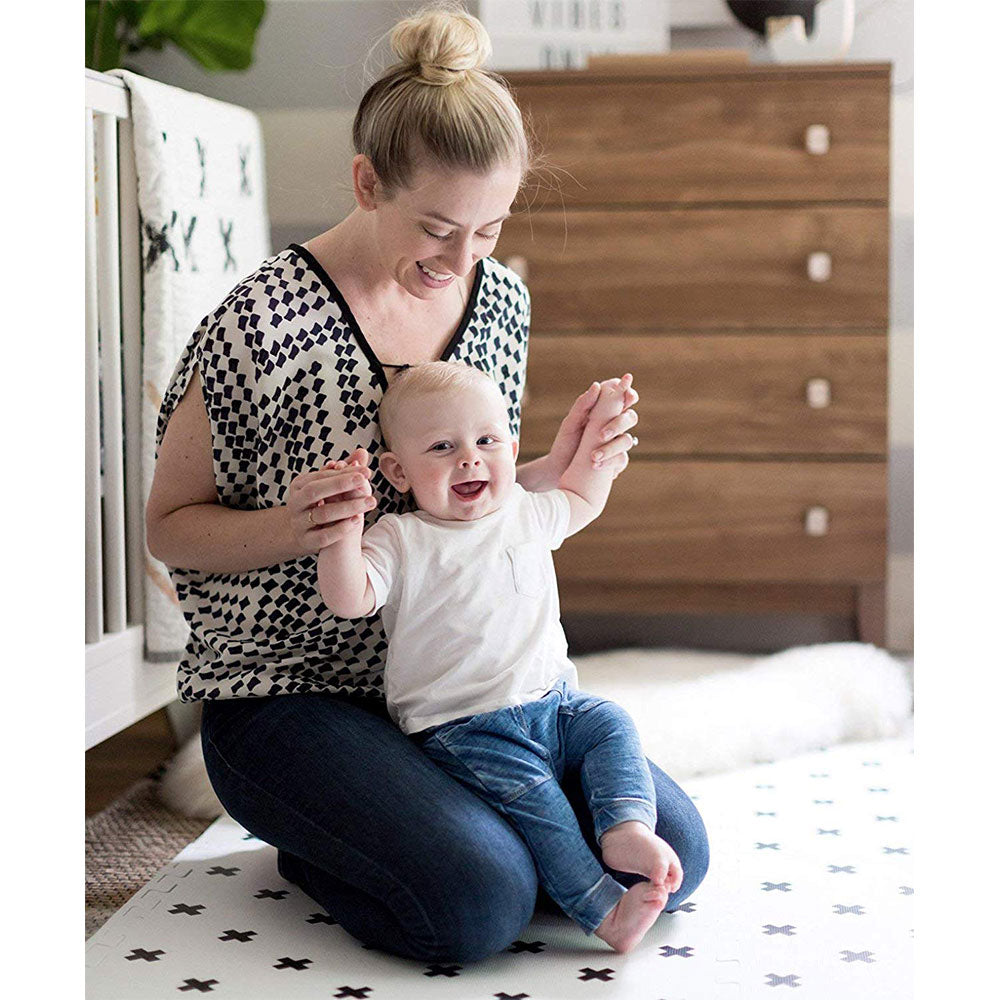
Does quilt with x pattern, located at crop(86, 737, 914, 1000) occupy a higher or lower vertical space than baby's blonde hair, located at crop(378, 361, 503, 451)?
lower

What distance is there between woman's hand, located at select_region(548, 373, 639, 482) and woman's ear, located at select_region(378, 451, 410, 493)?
202 millimetres

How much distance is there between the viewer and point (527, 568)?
136cm

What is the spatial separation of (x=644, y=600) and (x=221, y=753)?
51.1 inches

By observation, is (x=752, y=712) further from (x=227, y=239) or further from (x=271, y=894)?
(x=227, y=239)

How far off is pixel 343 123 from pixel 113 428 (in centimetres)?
136

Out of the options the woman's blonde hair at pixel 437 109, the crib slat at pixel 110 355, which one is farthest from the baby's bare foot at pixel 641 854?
the crib slat at pixel 110 355

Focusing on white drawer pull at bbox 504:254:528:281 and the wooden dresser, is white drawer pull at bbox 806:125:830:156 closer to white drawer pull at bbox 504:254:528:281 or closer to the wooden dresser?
the wooden dresser

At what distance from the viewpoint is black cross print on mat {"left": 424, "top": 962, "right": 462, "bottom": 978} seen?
123 centimetres

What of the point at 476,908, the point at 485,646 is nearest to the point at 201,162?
the point at 485,646

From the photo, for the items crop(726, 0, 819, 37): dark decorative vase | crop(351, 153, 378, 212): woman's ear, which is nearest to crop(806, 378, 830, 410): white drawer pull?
crop(726, 0, 819, 37): dark decorative vase

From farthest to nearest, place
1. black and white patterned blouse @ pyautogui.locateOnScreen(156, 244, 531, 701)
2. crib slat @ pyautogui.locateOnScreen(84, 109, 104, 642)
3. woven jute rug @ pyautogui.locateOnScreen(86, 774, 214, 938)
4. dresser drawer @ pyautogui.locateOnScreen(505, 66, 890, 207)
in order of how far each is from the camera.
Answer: dresser drawer @ pyautogui.locateOnScreen(505, 66, 890, 207) < crib slat @ pyautogui.locateOnScreen(84, 109, 104, 642) < woven jute rug @ pyautogui.locateOnScreen(86, 774, 214, 938) < black and white patterned blouse @ pyautogui.locateOnScreen(156, 244, 531, 701)

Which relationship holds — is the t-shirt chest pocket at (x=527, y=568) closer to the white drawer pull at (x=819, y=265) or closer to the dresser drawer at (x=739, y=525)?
the dresser drawer at (x=739, y=525)
